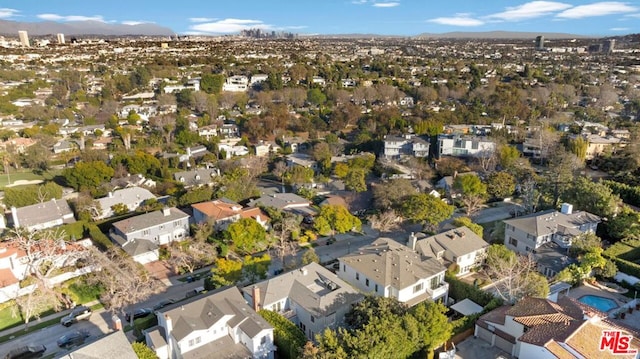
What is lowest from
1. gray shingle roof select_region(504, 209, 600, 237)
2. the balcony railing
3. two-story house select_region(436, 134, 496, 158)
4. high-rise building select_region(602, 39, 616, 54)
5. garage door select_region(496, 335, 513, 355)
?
garage door select_region(496, 335, 513, 355)

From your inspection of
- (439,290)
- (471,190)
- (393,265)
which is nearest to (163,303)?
(393,265)

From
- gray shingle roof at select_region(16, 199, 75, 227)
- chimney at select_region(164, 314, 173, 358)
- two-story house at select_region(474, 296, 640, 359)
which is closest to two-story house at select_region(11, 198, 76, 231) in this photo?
gray shingle roof at select_region(16, 199, 75, 227)

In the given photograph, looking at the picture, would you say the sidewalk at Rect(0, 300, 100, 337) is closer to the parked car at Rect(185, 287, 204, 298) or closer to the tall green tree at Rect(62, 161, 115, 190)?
the parked car at Rect(185, 287, 204, 298)

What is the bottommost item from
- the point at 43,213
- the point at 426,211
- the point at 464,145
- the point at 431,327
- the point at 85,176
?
the point at 43,213

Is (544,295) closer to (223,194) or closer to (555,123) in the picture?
(223,194)

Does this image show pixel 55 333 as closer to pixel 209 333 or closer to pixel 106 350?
pixel 106 350

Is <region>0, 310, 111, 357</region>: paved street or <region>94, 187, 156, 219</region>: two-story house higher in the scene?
<region>94, 187, 156, 219</region>: two-story house

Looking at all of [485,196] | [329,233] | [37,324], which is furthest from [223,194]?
[485,196]
